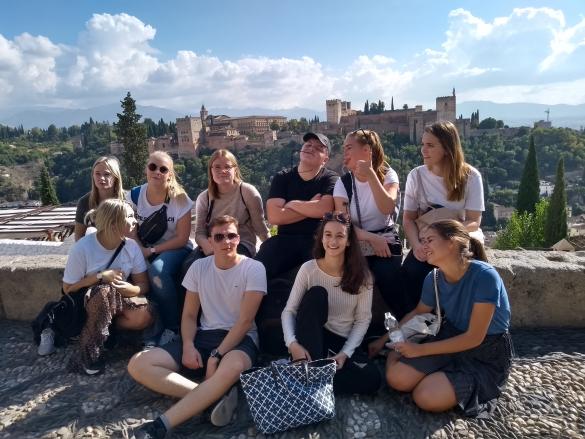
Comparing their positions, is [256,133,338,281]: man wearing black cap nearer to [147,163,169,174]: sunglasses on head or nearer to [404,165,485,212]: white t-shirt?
[404,165,485,212]: white t-shirt

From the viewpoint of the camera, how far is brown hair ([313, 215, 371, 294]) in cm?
264

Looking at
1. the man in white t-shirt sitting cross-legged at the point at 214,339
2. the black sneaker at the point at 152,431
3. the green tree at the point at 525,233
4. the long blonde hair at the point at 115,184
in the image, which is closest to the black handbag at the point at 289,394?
the man in white t-shirt sitting cross-legged at the point at 214,339

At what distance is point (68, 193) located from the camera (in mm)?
56062

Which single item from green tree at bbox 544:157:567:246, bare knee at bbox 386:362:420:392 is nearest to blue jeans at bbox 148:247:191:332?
bare knee at bbox 386:362:420:392

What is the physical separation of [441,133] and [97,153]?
250ft

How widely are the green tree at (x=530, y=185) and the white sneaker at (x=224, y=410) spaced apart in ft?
77.5

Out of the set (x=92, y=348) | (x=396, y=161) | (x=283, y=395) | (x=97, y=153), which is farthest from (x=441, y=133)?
(x=97, y=153)

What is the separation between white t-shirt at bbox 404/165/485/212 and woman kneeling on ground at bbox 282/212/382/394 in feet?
2.32

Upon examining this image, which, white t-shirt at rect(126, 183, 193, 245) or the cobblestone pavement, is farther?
white t-shirt at rect(126, 183, 193, 245)

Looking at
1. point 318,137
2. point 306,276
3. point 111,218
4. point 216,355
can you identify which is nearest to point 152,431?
point 216,355

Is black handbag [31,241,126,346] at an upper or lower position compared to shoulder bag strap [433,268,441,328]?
lower

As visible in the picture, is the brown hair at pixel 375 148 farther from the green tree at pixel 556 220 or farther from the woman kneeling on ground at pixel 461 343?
the green tree at pixel 556 220

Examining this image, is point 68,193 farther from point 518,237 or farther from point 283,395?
point 283,395

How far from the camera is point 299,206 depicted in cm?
321
